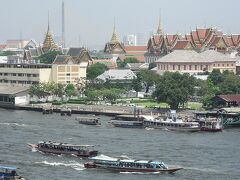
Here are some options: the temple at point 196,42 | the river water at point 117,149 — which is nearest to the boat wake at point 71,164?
the river water at point 117,149

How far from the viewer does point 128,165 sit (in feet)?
102

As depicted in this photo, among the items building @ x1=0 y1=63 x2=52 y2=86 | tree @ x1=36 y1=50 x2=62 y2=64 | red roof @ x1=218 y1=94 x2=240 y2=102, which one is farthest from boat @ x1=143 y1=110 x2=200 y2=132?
tree @ x1=36 y1=50 x2=62 y2=64

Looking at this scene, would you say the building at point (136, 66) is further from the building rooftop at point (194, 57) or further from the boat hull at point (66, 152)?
the boat hull at point (66, 152)

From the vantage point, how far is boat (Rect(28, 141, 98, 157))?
112 ft

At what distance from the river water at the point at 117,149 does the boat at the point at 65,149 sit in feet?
1.14

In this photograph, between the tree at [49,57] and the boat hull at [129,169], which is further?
the tree at [49,57]

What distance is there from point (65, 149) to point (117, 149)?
2326 mm

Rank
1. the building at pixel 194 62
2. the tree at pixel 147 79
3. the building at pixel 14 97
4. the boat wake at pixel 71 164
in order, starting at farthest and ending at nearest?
the building at pixel 194 62 → the tree at pixel 147 79 → the building at pixel 14 97 → the boat wake at pixel 71 164

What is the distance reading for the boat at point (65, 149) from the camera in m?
34.0

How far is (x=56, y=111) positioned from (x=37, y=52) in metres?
39.2

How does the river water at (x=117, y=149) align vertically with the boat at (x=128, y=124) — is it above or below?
below

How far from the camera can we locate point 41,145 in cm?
3534

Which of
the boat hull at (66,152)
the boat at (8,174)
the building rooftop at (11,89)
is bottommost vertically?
the boat at (8,174)

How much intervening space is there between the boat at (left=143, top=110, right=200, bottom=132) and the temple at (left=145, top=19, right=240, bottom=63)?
2898cm
